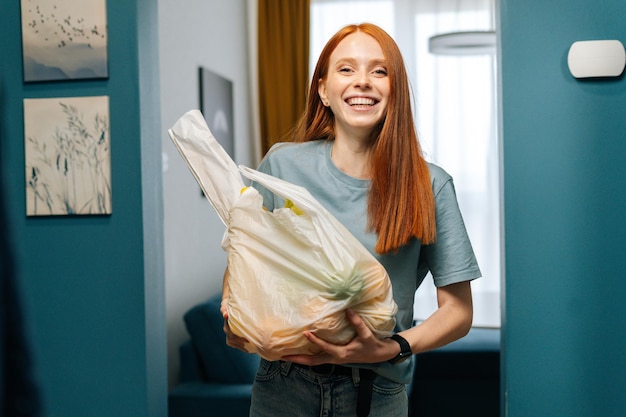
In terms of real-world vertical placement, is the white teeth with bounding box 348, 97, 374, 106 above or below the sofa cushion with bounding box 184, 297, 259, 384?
above

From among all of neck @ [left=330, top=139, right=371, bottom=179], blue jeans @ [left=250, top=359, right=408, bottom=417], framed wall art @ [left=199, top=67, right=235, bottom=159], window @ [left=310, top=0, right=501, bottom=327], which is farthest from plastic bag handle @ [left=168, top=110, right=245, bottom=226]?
window @ [left=310, top=0, right=501, bottom=327]

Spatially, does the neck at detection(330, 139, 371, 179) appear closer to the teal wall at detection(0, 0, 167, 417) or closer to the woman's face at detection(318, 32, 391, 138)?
the woman's face at detection(318, 32, 391, 138)

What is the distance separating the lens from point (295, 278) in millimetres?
1191

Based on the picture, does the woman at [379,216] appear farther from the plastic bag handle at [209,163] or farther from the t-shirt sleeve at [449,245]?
the plastic bag handle at [209,163]

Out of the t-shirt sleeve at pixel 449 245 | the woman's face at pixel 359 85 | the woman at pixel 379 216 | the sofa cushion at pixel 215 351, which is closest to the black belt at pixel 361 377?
the woman at pixel 379 216

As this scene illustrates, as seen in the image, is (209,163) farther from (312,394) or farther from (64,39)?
(64,39)

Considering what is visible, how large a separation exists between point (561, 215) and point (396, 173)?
786mm

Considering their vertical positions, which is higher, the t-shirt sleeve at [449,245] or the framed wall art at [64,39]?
the framed wall art at [64,39]

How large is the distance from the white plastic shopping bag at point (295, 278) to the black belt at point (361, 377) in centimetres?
12

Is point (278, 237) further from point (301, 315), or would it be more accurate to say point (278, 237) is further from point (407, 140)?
point (407, 140)

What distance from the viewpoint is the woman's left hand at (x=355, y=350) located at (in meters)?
1.20

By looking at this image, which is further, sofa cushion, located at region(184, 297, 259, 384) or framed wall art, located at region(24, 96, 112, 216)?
sofa cushion, located at region(184, 297, 259, 384)

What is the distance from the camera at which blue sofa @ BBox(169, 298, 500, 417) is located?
2.97 meters

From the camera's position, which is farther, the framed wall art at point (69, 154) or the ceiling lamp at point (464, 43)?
the ceiling lamp at point (464, 43)
